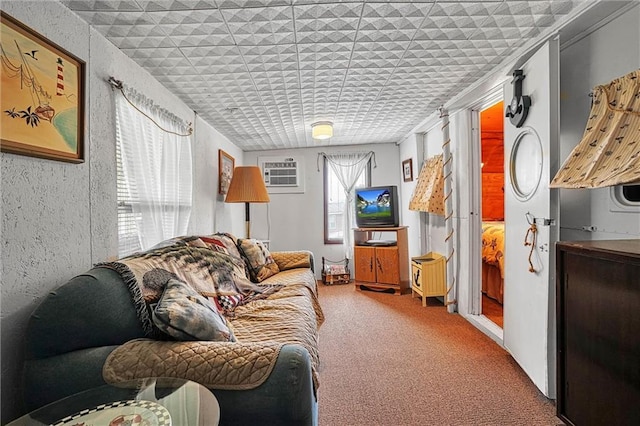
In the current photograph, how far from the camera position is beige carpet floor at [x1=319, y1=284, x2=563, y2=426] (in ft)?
5.69

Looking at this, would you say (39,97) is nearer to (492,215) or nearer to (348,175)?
(348,175)

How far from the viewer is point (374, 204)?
463 cm

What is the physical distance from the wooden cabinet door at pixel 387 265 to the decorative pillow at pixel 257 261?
1.70 m

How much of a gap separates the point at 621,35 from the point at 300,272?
2723 mm

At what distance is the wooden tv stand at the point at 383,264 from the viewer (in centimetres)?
430

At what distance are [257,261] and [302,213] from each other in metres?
2.35

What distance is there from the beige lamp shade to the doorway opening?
2.40 meters

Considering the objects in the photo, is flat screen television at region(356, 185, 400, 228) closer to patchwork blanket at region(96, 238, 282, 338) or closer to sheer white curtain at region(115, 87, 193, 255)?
patchwork blanket at region(96, 238, 282, 338)

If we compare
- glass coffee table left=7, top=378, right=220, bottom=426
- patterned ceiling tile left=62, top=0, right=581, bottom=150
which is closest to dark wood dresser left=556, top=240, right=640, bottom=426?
patterned ceiling tile left=62, top=0, right=581, bottom=150

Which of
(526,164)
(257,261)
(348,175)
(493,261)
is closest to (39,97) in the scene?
(257,261)

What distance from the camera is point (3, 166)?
3.90ft

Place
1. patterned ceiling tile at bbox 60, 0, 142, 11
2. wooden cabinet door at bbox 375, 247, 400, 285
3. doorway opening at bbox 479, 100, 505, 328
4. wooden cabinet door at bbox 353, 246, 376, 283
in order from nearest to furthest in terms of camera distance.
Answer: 1. patterned ceiling tile at bbox 60, 0, 142, 11
2. doorway opening at bbox 479, 100, 505, 328
3. wooden cabinet door at bbox 375, 247, 400, 285
4. wooden cabinet door at bbox 353, 246, 376, 283

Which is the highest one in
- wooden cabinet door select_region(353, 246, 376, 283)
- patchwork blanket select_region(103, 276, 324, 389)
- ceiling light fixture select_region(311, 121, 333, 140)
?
ceiling light fixture select_region(311, 121, 333, 140)

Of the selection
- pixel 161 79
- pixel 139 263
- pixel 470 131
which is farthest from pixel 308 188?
pixel 139 263
